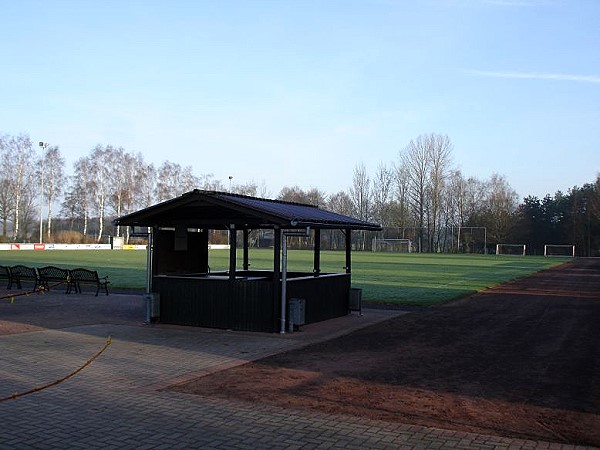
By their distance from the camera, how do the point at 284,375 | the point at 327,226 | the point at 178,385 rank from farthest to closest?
1. the point at 327,226
2. the point at 284,375
3. the point at 178,385

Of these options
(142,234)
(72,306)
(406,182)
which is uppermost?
(406,182)

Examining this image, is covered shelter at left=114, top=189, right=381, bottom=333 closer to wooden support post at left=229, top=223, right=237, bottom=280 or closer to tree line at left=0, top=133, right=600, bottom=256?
wooden support post at left=229, top=223, right=237, bottom=280

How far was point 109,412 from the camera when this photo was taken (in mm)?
6754

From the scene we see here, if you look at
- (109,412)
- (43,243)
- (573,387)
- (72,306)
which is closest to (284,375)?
(109,412)

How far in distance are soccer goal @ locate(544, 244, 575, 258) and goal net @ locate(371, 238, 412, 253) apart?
21762mm

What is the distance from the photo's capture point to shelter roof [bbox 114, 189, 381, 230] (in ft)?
41.8

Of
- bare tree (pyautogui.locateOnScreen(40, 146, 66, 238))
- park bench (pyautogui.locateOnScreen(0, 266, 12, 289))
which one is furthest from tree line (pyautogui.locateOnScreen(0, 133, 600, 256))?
park bench (pyautogui.locateOnScreen(0, 266, 12, 289))

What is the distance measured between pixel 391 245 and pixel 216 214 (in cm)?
9073

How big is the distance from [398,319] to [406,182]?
89674 mm

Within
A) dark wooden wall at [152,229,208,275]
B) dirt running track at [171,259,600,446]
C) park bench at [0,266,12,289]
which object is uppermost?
dark wooden wall at [152,229,208,275]

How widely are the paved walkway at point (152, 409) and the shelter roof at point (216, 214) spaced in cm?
250

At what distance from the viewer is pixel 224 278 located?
14.0 m

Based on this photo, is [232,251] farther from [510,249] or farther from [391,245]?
[391,245]

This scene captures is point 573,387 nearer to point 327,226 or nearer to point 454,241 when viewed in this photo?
point 327,226
